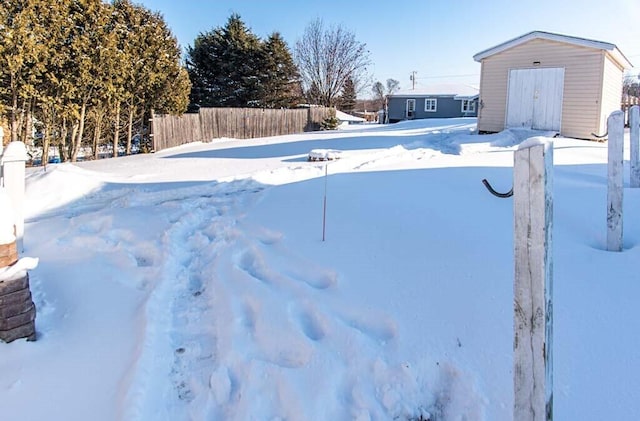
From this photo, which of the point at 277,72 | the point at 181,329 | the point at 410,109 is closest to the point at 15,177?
the point at 181,329

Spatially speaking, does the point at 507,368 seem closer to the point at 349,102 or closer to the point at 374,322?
the point at 374,322

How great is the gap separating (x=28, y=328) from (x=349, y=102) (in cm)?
3591

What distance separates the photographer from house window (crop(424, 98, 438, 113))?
3460cm

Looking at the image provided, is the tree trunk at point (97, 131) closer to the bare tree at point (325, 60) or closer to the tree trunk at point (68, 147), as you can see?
the tree trunk at point (68, 147)

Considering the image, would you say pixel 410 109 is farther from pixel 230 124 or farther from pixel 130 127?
pixel 130 127

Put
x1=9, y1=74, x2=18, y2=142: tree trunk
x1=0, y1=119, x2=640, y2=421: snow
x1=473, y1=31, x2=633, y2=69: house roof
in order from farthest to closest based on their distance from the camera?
x1=473, y1=31, x2=633, y2=69: house roof < x1=9, y1=74, x2=18, y2=142: tree trunk < x1=0, y1=119, x2=640, y2=421: snow

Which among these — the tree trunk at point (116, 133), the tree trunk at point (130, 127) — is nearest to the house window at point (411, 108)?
the tree trunk at point (130, 127)

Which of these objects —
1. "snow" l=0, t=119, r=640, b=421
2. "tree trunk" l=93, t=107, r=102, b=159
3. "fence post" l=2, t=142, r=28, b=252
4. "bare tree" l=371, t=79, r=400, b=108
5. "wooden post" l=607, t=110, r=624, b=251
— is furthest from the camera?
"bare tree" l=371, t=79, r=400, b=108

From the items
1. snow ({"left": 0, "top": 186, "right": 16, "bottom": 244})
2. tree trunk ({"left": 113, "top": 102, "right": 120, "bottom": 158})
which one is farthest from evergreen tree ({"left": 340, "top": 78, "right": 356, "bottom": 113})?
snow ({"left": 0, "top": 186, "right": 16, "bottom": 244})

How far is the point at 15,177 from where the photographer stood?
4215 mm

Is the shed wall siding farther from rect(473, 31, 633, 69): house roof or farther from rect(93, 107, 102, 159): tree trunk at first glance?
rect(93, 107, 102, 159): tree trunk

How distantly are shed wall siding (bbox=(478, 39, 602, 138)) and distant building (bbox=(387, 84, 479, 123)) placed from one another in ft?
66.6

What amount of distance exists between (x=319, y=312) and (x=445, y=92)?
34.2 meters

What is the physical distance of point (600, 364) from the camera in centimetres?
206
